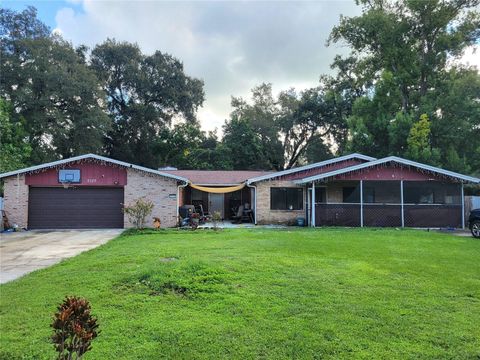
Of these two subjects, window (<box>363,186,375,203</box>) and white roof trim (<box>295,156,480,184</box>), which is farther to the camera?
window (<box>363,186,375,203</box>)

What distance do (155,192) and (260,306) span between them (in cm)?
1395

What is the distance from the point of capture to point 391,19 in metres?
28.8

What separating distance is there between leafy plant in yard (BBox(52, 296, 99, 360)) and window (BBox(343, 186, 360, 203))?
1679cm

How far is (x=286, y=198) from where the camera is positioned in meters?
18.8

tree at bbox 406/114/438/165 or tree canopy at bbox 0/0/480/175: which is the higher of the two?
tree canopy at bbox 0/0/480/175

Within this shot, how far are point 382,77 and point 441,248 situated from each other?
866 inches

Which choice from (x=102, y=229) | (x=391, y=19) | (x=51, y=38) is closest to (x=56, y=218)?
(x=102, y=229)

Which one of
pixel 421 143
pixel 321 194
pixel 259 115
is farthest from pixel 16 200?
pixel 259 115

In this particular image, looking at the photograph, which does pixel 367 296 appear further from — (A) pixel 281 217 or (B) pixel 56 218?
(B) pixel 56 218

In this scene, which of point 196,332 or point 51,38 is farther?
point 51,38

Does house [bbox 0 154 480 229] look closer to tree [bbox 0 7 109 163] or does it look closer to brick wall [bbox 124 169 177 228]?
brick wall [bbox 124 169 177 228]

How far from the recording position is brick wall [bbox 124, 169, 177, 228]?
17.7m

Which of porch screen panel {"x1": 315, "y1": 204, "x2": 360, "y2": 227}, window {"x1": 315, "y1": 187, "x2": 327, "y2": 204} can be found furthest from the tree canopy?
porch screen panel {"x1": 315, "y1": 204, "x2": 360, "y2": 227}

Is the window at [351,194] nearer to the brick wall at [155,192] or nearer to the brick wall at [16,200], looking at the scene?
the brick wall at [155,192]
